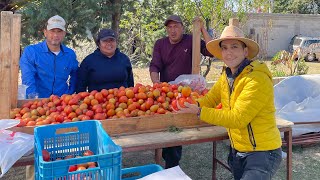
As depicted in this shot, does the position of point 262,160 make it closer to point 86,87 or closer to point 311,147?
point 86,87

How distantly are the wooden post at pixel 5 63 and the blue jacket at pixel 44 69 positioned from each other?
0.81 meters

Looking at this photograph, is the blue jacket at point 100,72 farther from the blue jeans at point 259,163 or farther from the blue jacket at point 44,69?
the blue jeans at point 259,163

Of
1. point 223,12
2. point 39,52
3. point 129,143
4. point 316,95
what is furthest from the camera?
point 223,12

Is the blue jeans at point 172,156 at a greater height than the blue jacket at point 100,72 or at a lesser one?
lesser

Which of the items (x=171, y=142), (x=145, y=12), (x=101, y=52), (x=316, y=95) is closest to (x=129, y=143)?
(x=171, y=142)

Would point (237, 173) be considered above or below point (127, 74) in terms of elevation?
below

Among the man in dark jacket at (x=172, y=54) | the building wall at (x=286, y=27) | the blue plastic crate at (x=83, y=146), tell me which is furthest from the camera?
the building wall at (x=286, y=27)

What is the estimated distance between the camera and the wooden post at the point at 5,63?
269 centimetres

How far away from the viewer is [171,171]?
200 centimetres

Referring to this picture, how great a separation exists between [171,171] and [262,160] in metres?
0.83

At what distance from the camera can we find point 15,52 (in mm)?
2945

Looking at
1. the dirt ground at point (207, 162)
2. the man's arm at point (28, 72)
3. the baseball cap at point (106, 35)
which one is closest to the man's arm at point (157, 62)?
the baseball cap at point (106, 35)

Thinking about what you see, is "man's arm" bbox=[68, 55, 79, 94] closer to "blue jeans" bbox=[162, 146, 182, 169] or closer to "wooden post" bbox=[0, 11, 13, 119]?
"wooden post" bbox=[0, 11, 13, 119]

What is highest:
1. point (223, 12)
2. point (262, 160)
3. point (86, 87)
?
point (223, 12)
